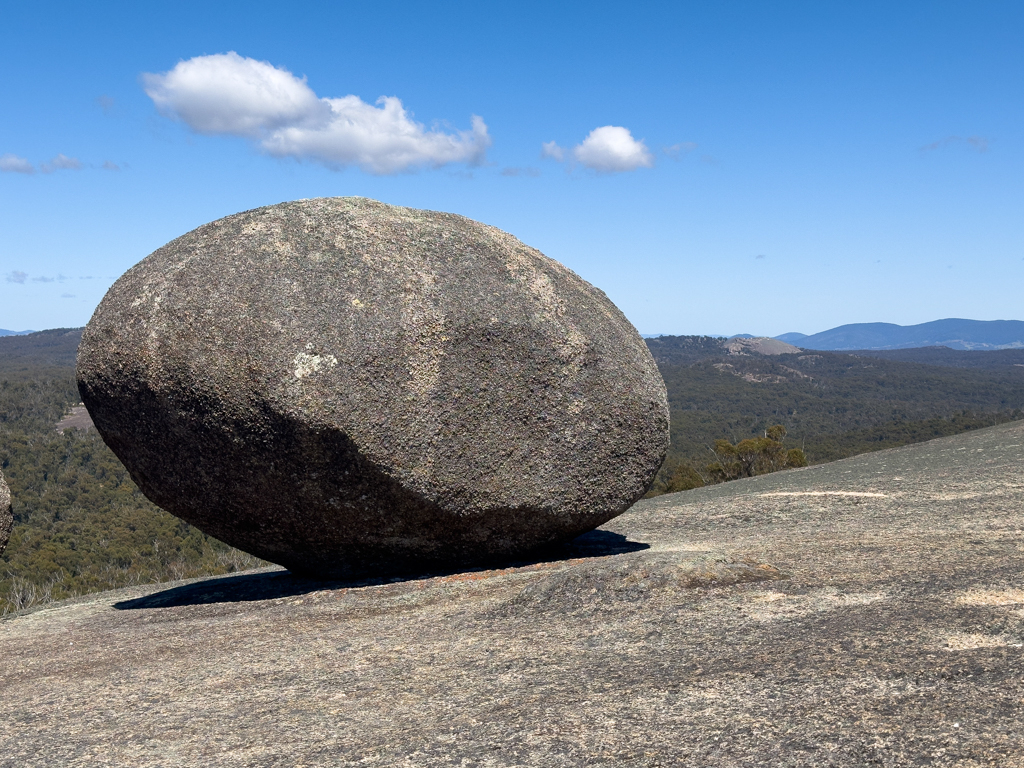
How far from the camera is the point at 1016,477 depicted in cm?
1317

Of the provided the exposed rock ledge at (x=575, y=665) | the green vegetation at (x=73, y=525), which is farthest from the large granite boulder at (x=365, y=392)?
the green vegetation at (x=73, y=525)

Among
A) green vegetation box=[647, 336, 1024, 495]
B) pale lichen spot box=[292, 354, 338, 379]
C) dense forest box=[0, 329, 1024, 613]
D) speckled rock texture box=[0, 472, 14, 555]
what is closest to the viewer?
pale lichen spot box=[292, 354, 338, 379]

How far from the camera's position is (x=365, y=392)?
8203mm

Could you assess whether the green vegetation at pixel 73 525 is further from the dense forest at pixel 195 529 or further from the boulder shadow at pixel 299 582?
the boulder shadow at pixel 299 582

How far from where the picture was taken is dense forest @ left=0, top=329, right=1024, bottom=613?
32.8m

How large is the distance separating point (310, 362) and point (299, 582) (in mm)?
3049

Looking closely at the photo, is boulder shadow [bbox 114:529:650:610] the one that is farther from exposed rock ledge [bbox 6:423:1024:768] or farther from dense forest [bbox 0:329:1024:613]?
dense forest [bbox 0:329:1024:613]

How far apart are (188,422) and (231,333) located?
3.27 ft

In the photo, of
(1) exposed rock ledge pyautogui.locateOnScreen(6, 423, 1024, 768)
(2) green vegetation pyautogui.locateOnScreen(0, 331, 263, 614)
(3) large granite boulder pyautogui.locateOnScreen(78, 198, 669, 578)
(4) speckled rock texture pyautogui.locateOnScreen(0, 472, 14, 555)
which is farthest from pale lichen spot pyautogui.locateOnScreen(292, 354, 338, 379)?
(2) green vegetation pyautogui.locateOnScreen(0, 331, 263, 614)

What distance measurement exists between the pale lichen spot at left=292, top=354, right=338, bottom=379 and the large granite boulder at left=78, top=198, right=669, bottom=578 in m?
0.02

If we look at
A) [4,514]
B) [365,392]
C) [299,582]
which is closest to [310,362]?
[365,392]

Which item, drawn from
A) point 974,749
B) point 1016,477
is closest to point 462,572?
point 974,749

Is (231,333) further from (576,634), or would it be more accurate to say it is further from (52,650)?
(576,634)

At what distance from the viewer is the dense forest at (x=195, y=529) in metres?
32.8
